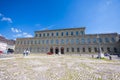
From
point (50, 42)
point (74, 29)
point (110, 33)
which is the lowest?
point (50, 42)

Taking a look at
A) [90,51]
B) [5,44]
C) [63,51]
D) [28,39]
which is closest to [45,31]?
[28,39]

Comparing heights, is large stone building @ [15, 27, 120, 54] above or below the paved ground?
above

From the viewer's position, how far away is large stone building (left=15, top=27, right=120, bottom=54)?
3719 cm

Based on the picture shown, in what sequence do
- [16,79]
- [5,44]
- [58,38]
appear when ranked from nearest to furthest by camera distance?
[16,79], [58,38], [5,44]

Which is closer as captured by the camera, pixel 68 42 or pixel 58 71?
pixel 58 71

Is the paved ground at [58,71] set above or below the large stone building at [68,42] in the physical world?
below

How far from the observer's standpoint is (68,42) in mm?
41969

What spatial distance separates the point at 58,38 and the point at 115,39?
2742cm

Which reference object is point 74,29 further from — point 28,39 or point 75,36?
point 28,39

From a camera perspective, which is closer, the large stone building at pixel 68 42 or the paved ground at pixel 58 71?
the paved ground at pixel 58 71

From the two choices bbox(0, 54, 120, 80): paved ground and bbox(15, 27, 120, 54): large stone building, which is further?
bbox(15, 27, 120, 54): large stone building

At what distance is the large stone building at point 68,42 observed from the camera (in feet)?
122

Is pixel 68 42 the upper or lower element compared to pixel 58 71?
upper

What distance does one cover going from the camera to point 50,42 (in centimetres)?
4491
